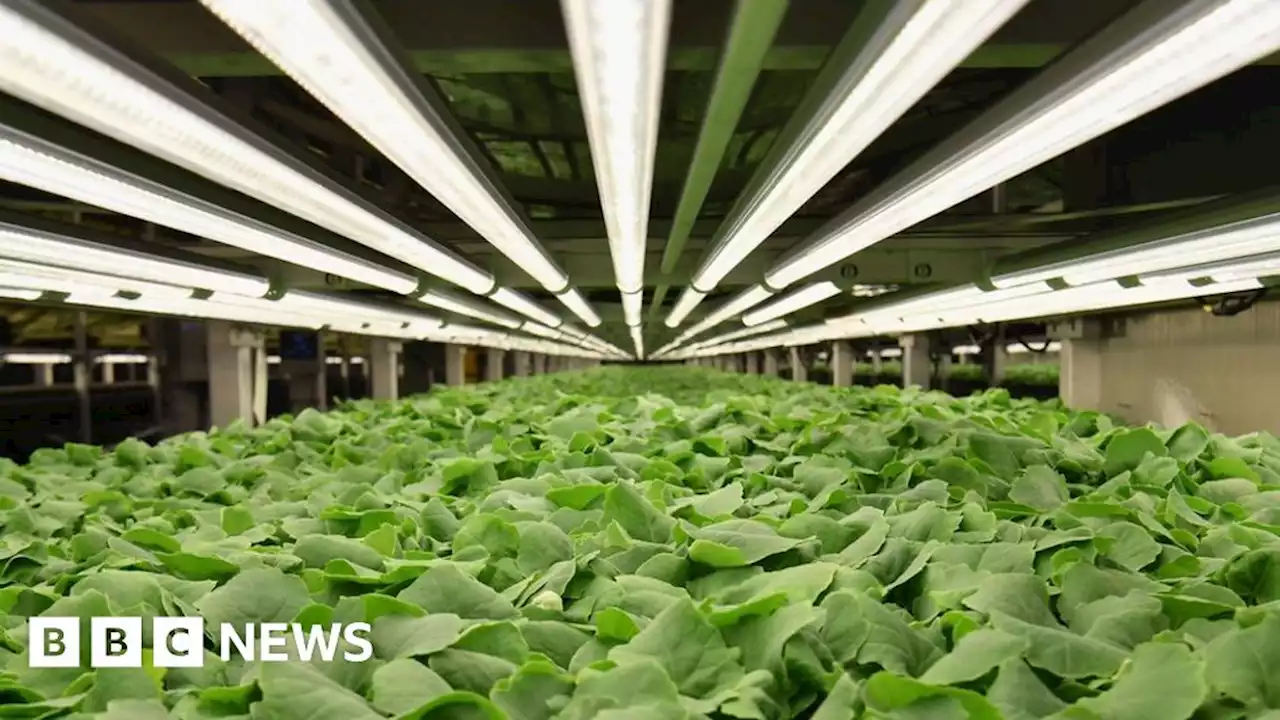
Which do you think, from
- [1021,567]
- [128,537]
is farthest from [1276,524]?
[128,537]

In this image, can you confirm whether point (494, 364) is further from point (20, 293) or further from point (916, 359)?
point (20, 293)

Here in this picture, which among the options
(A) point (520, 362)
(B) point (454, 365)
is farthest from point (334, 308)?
(A) point (520, 362)

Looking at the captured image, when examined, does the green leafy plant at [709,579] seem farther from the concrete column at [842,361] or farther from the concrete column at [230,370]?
the concrete column at [842,361]

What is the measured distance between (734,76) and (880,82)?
313mm

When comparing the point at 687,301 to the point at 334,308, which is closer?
the point at 334,308

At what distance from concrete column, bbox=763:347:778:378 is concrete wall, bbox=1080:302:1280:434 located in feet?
38.7

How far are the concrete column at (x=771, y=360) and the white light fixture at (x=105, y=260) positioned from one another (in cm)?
1595

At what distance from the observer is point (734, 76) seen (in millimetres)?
1773

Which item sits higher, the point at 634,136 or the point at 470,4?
the point at 470,4

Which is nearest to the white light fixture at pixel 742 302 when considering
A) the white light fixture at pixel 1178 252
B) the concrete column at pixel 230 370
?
the white light fixture at pixel 1178 252

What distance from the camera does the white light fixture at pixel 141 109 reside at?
1.30 meters

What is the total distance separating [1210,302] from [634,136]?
4.34 m

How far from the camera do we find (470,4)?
92.5 inches

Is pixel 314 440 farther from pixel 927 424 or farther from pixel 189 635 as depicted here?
pixel 189 635
